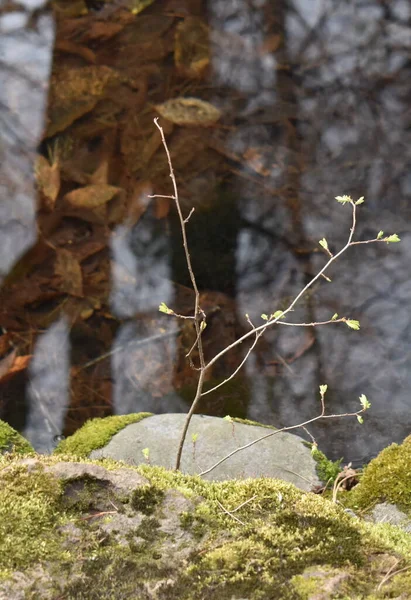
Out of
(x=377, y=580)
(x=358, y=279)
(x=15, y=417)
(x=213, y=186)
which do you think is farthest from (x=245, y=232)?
(x=377, y=580)

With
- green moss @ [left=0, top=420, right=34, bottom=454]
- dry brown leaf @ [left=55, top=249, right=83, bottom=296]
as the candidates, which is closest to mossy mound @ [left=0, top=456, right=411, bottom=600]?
green moss @ [left=0, top=420, right=34, bottom=454]

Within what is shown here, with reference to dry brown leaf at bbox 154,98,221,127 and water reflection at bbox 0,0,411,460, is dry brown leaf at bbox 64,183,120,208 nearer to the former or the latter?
water reflection at bbox 0,0,411,460

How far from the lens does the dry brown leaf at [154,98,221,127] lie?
25.7 ft

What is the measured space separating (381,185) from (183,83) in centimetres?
293

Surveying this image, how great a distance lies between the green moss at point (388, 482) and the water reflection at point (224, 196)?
170 centimetres

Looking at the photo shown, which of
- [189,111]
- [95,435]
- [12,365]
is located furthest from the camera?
[189,111]

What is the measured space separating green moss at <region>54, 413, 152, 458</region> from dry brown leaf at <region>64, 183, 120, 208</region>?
298 centimetres

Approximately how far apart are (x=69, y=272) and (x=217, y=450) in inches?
112

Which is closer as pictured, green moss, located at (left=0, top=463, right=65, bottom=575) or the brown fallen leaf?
green moss, located at (left=0, top=463, right=65, bottom=575)

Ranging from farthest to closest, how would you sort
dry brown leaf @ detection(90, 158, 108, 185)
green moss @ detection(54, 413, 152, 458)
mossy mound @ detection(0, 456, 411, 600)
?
dry brown leaf @ detection(90, 158, 108, 185)
green moss @ detection(54, 413, 152, 458)
mossy mound @ detection(0, 456, 411, 600)

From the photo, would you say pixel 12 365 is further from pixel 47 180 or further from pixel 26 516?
pixel 26 516

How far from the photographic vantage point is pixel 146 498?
6.38 ft

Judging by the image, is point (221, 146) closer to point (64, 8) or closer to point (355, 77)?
point (355, 77)

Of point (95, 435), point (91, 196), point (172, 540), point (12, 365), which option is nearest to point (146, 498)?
point (172, 540)
